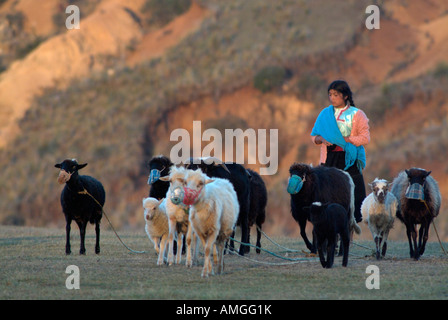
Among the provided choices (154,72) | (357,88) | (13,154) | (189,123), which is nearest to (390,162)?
(357,88)

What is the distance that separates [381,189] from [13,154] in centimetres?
3150

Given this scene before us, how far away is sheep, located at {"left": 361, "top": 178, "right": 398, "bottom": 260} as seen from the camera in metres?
12.6

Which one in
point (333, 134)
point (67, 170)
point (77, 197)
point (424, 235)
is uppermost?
point (333, 134)

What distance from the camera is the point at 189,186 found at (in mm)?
9977

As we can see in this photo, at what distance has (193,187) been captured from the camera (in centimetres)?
997

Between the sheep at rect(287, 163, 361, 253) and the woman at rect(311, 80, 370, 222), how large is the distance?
52 cm

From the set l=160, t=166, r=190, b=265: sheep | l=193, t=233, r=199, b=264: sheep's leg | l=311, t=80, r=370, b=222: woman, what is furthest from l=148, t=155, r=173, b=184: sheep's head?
l=311, t=80, r=370, b=222: woman

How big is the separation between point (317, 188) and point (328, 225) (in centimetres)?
126

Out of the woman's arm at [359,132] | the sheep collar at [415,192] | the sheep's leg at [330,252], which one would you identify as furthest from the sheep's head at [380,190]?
the sheep's leg at [330,252]

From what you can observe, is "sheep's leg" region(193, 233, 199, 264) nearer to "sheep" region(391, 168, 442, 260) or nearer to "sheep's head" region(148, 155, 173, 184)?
"sheep's head" region(148, 155, 173, 184)

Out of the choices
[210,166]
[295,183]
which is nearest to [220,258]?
[295,183]

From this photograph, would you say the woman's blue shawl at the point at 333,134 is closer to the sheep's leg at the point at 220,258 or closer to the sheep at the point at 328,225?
the sheep at the point at 328,225

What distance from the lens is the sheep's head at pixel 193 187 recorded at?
9.92 meters

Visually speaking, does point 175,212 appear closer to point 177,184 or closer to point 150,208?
point 150,208
